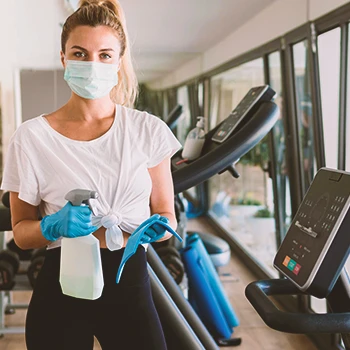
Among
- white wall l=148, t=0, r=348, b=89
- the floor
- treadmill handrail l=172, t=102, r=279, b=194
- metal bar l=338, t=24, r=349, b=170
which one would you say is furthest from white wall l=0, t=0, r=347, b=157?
treadmill handrail l=172, t=102, r=279, b=194

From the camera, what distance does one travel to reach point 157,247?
9.70 ft

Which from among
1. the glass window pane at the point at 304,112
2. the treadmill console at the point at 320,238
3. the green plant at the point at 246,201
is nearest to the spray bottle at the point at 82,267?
the treadmill console at the point at 320,238

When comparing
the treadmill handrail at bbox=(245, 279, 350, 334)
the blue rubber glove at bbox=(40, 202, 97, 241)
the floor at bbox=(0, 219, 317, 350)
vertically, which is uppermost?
the blue rubber glove at bbox=(40, 202, 97, 241)

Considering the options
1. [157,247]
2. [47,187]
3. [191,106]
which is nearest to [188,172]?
[47,187]

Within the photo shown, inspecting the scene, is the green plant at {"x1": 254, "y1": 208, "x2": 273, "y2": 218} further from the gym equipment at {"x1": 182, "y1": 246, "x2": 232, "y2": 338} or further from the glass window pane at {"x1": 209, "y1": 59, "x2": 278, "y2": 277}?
the gym equipment at {"x1": 182, "y1": 246, "x2": 232, "y2": 338}

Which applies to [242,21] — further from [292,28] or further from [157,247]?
[157,247]

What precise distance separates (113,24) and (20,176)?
0.41m

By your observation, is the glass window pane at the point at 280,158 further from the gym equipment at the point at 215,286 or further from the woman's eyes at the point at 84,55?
the woman's eyes at the point at 84,55

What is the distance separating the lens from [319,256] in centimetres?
115

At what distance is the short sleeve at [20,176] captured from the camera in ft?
3.85

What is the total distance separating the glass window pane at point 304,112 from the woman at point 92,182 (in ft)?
6.58

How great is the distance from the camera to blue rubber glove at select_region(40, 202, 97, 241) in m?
1.08

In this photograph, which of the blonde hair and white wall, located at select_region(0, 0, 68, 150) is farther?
white wall, located at select_region(0, 0, 68, 150)

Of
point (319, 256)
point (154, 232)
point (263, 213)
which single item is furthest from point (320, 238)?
point (263, 213)
